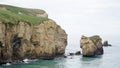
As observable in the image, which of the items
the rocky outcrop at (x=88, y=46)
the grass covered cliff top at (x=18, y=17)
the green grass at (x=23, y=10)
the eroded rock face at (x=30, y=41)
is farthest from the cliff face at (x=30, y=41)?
the green grass at (x=23, y=10)

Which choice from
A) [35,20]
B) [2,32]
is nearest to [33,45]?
[35,20]

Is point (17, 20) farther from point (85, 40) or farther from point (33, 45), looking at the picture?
point (85, 40)

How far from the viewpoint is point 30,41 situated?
119062 millimetres

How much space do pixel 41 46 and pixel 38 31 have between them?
5.66m

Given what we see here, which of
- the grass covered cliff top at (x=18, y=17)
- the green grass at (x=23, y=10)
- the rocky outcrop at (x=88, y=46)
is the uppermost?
the green grass at (x=23, y=10)

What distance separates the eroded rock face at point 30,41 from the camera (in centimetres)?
10256

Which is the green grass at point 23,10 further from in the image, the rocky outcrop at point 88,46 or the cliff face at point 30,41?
the rocky outcrop at point 88,46

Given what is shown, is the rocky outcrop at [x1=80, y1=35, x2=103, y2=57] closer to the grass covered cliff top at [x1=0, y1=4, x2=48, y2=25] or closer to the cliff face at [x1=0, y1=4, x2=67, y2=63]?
the cliff face at [x1=0, y1=4, x2=67, y2=63]

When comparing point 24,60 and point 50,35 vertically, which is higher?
point 50,35

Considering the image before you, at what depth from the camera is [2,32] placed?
98188 mm

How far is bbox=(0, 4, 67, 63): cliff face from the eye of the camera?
102500 mm

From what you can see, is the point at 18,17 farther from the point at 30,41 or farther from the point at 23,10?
the point at 23,10

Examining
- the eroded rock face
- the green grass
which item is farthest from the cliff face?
the green grass

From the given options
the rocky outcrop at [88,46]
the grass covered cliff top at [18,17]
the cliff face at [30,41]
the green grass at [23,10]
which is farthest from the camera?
the green grass at [23,10]
